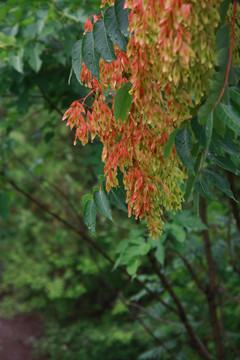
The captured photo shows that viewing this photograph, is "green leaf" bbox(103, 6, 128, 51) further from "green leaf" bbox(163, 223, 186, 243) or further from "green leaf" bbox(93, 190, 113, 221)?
"green leaf" bbox(163, 223, 186, 243)

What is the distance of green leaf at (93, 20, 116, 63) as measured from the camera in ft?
2.92

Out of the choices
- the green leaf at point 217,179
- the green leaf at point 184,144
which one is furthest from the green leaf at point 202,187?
the green leaf at point 184,144

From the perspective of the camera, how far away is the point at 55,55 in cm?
215

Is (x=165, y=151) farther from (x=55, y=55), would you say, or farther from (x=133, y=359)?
(x=133, y=359)

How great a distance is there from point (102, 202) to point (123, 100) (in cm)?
32

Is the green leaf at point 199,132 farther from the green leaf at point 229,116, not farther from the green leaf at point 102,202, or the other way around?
the green leaf at point 102,202

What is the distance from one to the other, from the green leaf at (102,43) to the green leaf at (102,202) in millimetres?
364

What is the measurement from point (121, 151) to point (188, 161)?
0.15 m

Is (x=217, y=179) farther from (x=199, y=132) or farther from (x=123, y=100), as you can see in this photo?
(x=123, y=100)

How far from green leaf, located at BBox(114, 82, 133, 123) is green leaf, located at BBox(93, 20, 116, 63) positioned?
0.27ft

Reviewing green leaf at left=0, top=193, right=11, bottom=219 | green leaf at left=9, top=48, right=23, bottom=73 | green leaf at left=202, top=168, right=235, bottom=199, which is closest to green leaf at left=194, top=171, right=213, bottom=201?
green leaf at left=202, top=168, right=235, bottom=199

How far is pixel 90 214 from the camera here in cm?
108

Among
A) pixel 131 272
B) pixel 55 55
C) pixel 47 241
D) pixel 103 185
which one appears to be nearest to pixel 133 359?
pixel 47 241

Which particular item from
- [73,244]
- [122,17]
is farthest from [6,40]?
[73,244]
